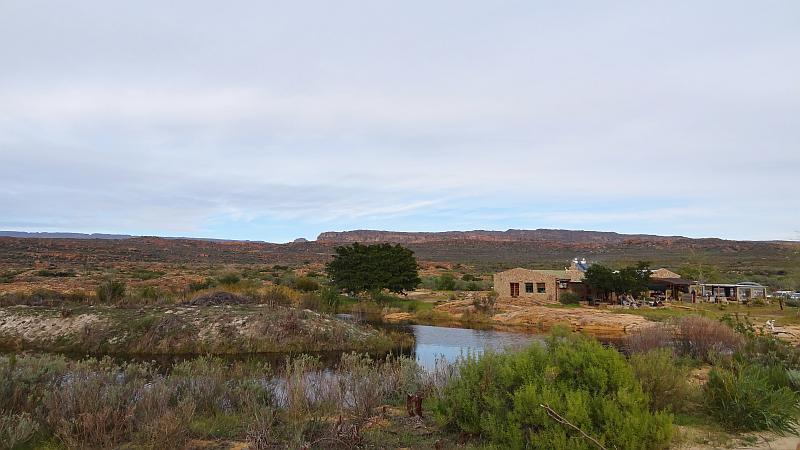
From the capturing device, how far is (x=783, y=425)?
769cm

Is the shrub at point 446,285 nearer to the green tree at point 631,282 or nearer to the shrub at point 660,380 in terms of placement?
the green tree at point 631,282

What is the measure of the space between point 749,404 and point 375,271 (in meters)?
28.8

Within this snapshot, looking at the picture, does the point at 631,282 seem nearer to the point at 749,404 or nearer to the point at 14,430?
the point at 749,404

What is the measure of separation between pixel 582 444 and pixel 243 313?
17999mm

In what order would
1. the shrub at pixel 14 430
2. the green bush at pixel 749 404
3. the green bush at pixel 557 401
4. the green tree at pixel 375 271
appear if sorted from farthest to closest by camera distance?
the green tree at pixel 375 271, the green bush at pixel 749 404, the shrub at pixel 14 430, the green bush at pixel 557 401

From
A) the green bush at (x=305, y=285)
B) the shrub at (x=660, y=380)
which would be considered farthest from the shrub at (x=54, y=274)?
the shrub at (x=660, y=380)

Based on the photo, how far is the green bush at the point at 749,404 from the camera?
7711 mm

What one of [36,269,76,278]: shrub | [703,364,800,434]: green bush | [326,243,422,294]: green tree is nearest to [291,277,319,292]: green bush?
[326,243,422,294]: green tree

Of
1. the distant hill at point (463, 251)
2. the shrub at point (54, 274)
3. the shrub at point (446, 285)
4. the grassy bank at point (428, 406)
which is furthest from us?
the distant hill at point (463, 251)

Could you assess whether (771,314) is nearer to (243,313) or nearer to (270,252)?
(243,313)

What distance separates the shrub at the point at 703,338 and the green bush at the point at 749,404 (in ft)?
22.3

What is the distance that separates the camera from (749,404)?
309 inches

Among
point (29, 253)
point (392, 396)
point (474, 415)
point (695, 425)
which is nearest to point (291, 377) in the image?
point (392, 396)

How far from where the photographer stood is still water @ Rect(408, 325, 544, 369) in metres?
19.5
